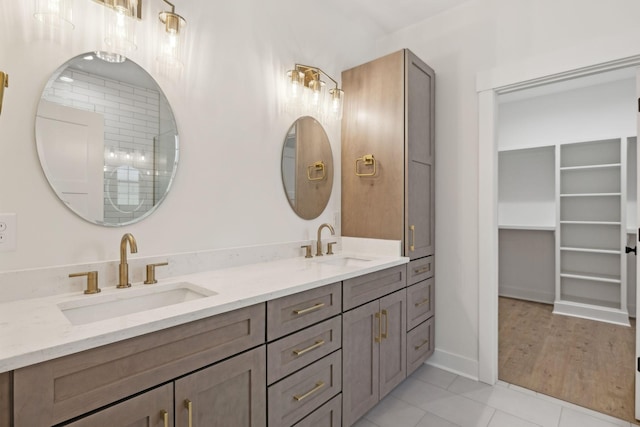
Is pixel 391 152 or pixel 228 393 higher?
pixel 391 152

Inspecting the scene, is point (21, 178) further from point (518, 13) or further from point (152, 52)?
point (518, 13)

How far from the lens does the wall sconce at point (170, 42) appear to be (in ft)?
4.83

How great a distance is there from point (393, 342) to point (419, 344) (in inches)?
17.2

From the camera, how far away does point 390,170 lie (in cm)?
234

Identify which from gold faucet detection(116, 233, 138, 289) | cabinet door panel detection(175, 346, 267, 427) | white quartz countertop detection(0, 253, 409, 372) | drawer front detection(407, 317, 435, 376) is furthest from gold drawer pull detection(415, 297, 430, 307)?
gold faucet detection(116, 233, 138, 289)

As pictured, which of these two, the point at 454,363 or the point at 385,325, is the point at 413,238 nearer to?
the point at 385,325

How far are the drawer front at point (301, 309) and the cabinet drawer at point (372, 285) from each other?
0.08 metres

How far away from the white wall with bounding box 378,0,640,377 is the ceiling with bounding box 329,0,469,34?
71 millimetres

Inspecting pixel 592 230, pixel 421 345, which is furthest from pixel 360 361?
pixel 592 230

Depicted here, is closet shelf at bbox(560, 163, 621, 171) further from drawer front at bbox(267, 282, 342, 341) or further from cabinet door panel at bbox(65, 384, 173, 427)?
cabinet door panel at bbox(65, 384, 173, 427)

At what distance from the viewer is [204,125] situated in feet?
5.70

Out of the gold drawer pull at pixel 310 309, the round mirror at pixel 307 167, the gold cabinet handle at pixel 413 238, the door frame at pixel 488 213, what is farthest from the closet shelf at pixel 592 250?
the gold drawer pull at pixel 310 309

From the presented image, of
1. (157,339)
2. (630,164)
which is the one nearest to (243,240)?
(157,339)

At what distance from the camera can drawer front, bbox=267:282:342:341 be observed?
133 cm
